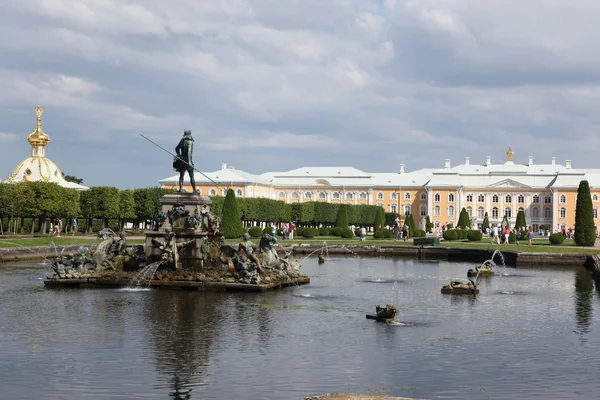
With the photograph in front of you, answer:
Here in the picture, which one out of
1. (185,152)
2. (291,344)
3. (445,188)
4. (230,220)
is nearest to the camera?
(291,344)

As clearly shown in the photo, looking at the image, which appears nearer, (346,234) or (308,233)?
(308,233)

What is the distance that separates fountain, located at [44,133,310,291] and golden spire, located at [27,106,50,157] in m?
47.0

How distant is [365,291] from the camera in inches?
795

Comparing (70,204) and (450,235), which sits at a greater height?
(70,204)

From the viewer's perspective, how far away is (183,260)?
67.4ft

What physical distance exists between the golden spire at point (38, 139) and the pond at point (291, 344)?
157ft

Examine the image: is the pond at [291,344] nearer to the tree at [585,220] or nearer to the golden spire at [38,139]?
the tree at [585,220]

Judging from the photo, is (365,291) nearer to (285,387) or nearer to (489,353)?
(489,353)

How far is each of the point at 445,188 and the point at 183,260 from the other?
76.2 m

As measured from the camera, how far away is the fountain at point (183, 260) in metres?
19.7

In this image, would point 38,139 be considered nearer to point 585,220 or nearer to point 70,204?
point 70,204

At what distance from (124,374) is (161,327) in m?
3.50

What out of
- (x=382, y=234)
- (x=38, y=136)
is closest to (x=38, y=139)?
(x=38, y=136)

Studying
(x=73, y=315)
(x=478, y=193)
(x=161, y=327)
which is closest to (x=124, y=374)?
(x=161, y=327)
